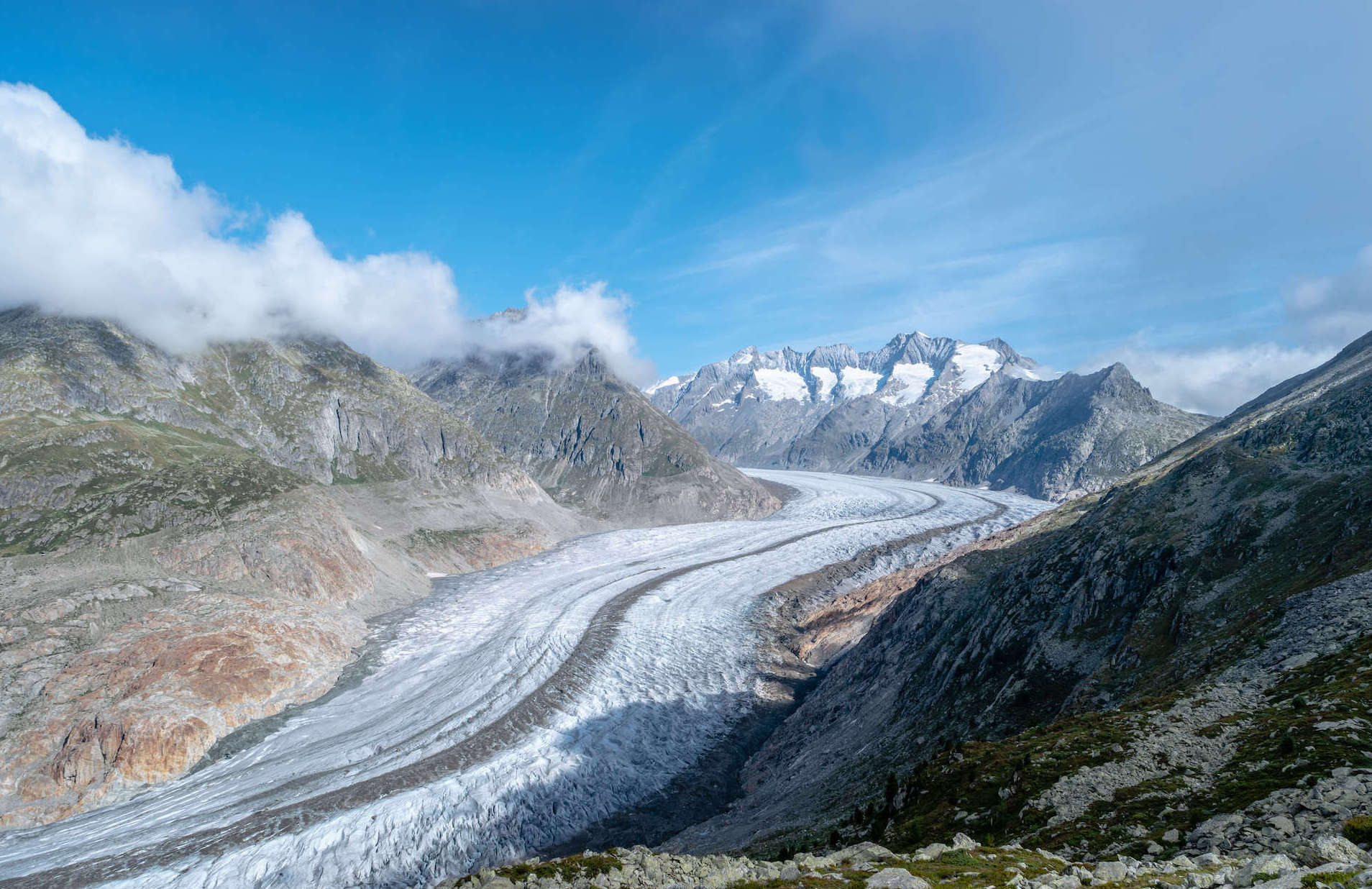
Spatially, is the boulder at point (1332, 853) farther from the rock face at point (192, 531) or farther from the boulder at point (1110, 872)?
the rock face at point (192, 531)

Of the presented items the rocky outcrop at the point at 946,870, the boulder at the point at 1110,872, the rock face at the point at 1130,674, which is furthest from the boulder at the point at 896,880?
the rock face at the point at 1130,674

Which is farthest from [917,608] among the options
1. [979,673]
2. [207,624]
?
[207,624]

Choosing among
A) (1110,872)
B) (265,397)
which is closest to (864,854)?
(1110,872)

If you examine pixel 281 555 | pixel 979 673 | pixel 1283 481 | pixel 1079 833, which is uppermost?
pixel 281 555

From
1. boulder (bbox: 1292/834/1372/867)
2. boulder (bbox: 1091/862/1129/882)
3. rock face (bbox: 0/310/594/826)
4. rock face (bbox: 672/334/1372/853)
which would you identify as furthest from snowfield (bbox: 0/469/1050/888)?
boulder (bbox: 1292/834/1372/867)

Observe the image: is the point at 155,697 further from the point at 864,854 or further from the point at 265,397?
the point at 265,397

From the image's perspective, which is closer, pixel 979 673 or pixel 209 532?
pixel 979 673

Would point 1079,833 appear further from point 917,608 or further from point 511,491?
point 511,491
